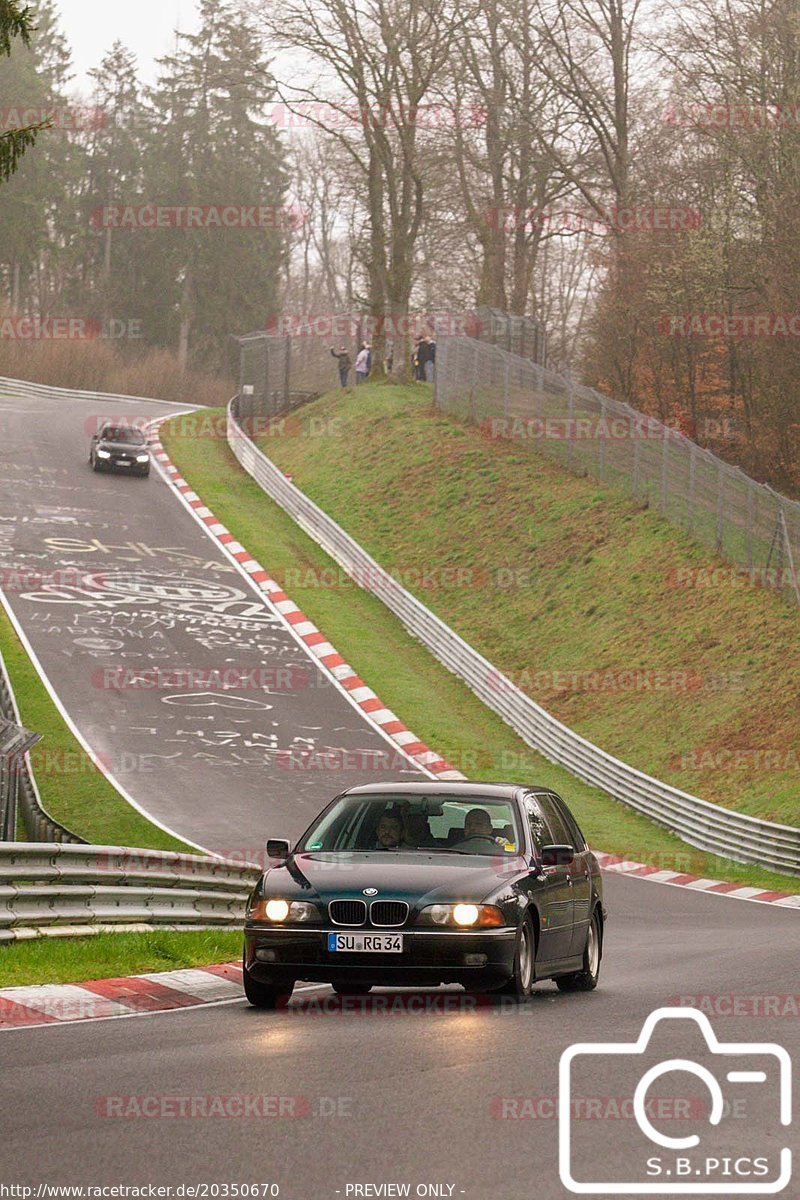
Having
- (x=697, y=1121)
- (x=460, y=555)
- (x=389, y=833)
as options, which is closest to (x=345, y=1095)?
(x=697, y=1121)

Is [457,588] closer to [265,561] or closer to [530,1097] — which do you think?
[265,561]

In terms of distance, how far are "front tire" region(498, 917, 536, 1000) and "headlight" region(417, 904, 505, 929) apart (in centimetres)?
29

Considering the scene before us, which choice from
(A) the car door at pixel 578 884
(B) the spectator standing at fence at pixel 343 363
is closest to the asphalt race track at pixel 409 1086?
(A) the car door at pixel 578 884

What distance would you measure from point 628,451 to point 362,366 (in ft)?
63.1

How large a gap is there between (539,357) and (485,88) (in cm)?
970

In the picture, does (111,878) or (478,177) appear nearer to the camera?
(111,878)

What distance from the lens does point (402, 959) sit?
10.1 m

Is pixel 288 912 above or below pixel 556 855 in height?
below

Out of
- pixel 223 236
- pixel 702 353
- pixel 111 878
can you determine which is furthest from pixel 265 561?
pixel 223 236

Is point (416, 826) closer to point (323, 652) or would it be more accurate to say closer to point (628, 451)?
point (323, 652)

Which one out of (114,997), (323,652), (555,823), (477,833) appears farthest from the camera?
(323,652)

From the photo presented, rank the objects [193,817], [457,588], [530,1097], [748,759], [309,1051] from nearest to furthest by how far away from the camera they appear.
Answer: [530,1097]
[309,1051]
[193,817]
[748,759]
[457,588]

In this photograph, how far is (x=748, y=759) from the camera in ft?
92.8

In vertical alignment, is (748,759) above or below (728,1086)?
below
